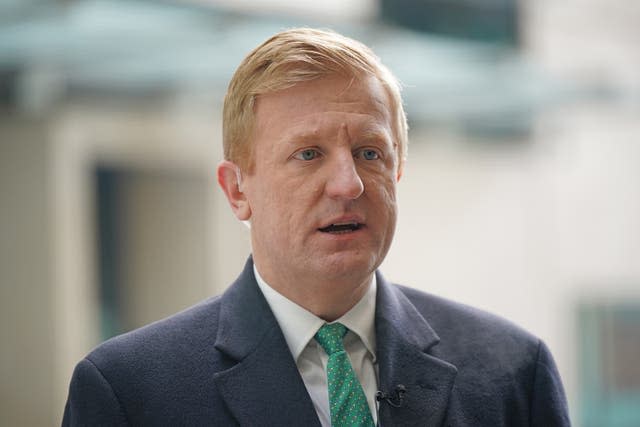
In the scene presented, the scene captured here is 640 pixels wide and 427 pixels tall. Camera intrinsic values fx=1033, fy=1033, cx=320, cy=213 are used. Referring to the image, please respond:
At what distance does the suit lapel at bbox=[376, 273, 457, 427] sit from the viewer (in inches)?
98.5

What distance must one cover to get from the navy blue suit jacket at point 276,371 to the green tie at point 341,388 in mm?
52

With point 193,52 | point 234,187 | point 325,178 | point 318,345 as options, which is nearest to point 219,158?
point 193,52

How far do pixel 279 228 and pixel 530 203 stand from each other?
12.0 m

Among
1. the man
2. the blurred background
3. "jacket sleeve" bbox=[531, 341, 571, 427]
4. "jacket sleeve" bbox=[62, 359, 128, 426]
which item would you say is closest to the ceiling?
the blurred background

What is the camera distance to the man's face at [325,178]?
240 centimetres

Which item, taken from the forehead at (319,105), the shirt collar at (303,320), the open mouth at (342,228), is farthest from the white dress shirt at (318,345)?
the forehead at (319,105)

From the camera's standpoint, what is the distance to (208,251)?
10.4m

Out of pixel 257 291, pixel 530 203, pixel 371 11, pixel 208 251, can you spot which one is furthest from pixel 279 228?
pixel 530 203

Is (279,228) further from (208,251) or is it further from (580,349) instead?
(580,349)

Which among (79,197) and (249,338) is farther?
(79,197)

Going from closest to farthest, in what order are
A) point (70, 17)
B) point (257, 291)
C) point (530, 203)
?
point (257, 291) → point (70, 17) → point (530, 203)

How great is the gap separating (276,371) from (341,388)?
0.53 feet

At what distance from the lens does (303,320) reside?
253 cm

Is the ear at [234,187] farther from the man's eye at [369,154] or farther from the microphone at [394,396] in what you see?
the microphone at [394,396]
